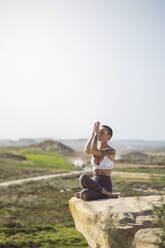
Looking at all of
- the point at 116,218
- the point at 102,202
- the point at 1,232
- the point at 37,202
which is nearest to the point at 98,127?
the point at 102,202

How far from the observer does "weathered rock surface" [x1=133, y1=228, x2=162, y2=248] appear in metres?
3.43

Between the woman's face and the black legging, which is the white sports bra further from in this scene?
the woman's face

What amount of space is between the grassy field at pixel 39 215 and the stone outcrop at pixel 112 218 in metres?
0.37

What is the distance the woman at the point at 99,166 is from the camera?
5402 millimetres

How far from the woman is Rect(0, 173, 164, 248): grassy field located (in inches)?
36.9

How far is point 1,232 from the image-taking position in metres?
13.1

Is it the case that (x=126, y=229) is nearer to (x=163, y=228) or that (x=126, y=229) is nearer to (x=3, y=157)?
(x=163, y=228)

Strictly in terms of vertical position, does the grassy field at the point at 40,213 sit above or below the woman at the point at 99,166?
below

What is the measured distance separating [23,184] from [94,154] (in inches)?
1067

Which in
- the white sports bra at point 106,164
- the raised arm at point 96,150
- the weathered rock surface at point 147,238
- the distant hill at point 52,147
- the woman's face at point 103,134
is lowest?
the distant hill at point 52,147

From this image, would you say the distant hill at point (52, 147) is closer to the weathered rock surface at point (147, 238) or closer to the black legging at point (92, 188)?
the black legging at point (92, 188)

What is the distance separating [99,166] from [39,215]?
1437 cm

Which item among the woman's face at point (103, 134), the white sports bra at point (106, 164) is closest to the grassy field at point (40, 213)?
the white sports bra at point (106, 164)

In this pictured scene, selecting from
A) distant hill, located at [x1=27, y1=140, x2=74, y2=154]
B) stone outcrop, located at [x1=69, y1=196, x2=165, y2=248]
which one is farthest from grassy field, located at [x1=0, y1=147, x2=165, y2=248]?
distant hill, located at [x1=27, y1=140, x2=74, y2=154]
